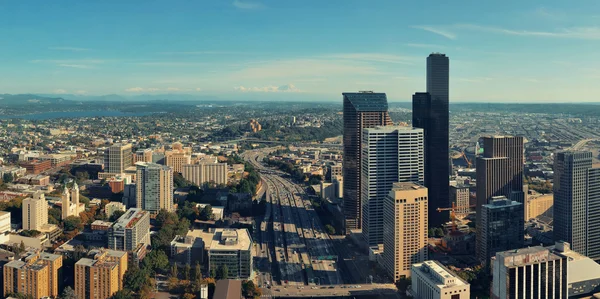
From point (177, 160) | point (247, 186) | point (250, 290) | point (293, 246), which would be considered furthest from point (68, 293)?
point (177, 160)

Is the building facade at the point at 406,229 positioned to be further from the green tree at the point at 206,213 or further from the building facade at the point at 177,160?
the building facade at the point at 177,160

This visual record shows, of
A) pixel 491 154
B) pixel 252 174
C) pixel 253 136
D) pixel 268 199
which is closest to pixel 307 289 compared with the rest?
pixel 491 154

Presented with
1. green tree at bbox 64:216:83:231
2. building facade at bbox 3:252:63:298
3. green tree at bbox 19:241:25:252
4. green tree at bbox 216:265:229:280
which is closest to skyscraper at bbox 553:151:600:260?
green tree at bbox 216:265:229:280

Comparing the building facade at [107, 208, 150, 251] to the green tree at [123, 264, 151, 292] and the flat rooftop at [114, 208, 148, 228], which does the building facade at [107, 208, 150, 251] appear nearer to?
the flat rooftop at [114, 208, 148, 228]

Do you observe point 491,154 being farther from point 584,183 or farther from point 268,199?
point 268,199

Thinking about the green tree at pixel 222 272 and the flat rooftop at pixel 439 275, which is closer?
the flat rooftop at pixel 439 275

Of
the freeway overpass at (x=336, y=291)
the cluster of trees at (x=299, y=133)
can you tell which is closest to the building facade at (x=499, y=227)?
the freeway overpass at (x=336, y=291)
